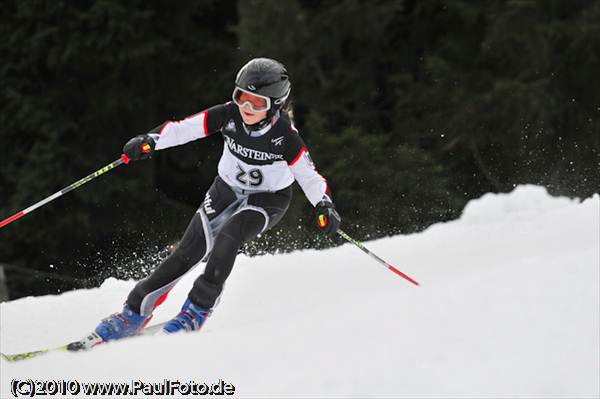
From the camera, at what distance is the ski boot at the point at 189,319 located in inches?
170

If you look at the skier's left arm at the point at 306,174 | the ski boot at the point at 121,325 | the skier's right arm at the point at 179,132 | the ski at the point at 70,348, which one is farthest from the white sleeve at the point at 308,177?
the ski at the point at 70,348

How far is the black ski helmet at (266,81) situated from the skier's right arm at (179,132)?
10.8 inches

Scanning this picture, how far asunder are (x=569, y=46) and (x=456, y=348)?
9.46 m

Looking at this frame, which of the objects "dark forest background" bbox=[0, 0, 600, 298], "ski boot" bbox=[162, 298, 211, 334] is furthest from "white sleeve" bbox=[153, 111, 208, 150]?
"dark forest background" bbox=[0, 0, 600, 298]

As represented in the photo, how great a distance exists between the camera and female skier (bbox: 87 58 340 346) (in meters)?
4.36

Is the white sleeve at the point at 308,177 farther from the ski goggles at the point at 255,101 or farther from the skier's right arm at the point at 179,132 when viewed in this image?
the skier's right arm at the point at 179,132

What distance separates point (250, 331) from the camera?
3816 millimetres

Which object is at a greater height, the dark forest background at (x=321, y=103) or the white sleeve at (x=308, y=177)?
the white sleeve at (x=308, y=177)

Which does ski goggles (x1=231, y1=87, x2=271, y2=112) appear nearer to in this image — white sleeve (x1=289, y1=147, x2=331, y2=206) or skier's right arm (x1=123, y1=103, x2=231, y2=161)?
skier's right arm (x1=123, y1=103, x2=231, y2=161)

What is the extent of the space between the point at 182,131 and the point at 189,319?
3.58 ft

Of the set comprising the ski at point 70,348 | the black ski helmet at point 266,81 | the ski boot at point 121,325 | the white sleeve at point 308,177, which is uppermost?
the black ski helmet at point 266,81

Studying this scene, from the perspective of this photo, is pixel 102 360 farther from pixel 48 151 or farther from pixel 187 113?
pixel 187 113

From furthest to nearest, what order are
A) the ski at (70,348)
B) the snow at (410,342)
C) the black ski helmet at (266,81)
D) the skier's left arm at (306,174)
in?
1. the skier's left arm at (306,174)
2. the black ski helmet at (266,81)
3. the ski at (70,348)
4. the snow at (410,342)

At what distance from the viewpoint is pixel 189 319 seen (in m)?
4.38
